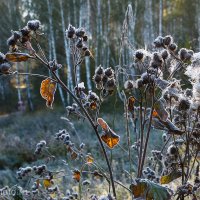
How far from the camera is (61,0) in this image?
1798 centimetres

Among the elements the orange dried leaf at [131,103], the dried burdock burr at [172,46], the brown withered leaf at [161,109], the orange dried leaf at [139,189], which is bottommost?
the orange dried leaf at [139,189]

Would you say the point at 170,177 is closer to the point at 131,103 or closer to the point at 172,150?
the point at 172,150

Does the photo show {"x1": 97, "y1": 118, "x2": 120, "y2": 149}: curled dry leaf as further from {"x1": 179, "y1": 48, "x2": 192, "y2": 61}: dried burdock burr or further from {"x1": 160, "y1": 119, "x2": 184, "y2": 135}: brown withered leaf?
{"x1": 179, "y1": 48, "x2": 192, "y2": 61}: dried burdock burr

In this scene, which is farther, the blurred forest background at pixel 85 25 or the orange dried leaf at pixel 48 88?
the blurred forest background at pixel 85 25

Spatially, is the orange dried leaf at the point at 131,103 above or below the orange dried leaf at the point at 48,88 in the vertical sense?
below

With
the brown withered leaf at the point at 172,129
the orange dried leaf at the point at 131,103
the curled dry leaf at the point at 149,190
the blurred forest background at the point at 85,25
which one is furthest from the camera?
the blurred forest background at the point at 85,25

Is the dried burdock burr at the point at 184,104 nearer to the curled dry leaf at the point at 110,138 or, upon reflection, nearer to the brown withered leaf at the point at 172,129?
the brown withered leaf at the point at 172,129

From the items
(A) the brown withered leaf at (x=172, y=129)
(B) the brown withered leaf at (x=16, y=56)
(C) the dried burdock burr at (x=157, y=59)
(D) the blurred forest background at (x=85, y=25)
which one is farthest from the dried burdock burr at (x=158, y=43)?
(D) the blurred forest background at (x=85, y=25)

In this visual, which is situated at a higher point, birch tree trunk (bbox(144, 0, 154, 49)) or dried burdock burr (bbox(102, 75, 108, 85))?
dried burdock burr (bbox(102, 75, 108, 85))

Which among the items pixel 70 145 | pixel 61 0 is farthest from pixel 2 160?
pixel 61 0

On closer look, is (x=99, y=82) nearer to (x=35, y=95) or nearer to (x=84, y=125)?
(x=84, y=125)

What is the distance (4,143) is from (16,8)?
1210 centimetres

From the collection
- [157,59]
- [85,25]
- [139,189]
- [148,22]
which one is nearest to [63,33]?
[85,25]

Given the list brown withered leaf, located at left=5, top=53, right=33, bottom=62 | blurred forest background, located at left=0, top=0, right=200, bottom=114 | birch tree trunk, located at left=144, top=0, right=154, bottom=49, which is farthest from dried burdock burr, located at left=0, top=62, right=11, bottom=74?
birch tree trunk, located at left=144, top=0, right=154, bottom=49
